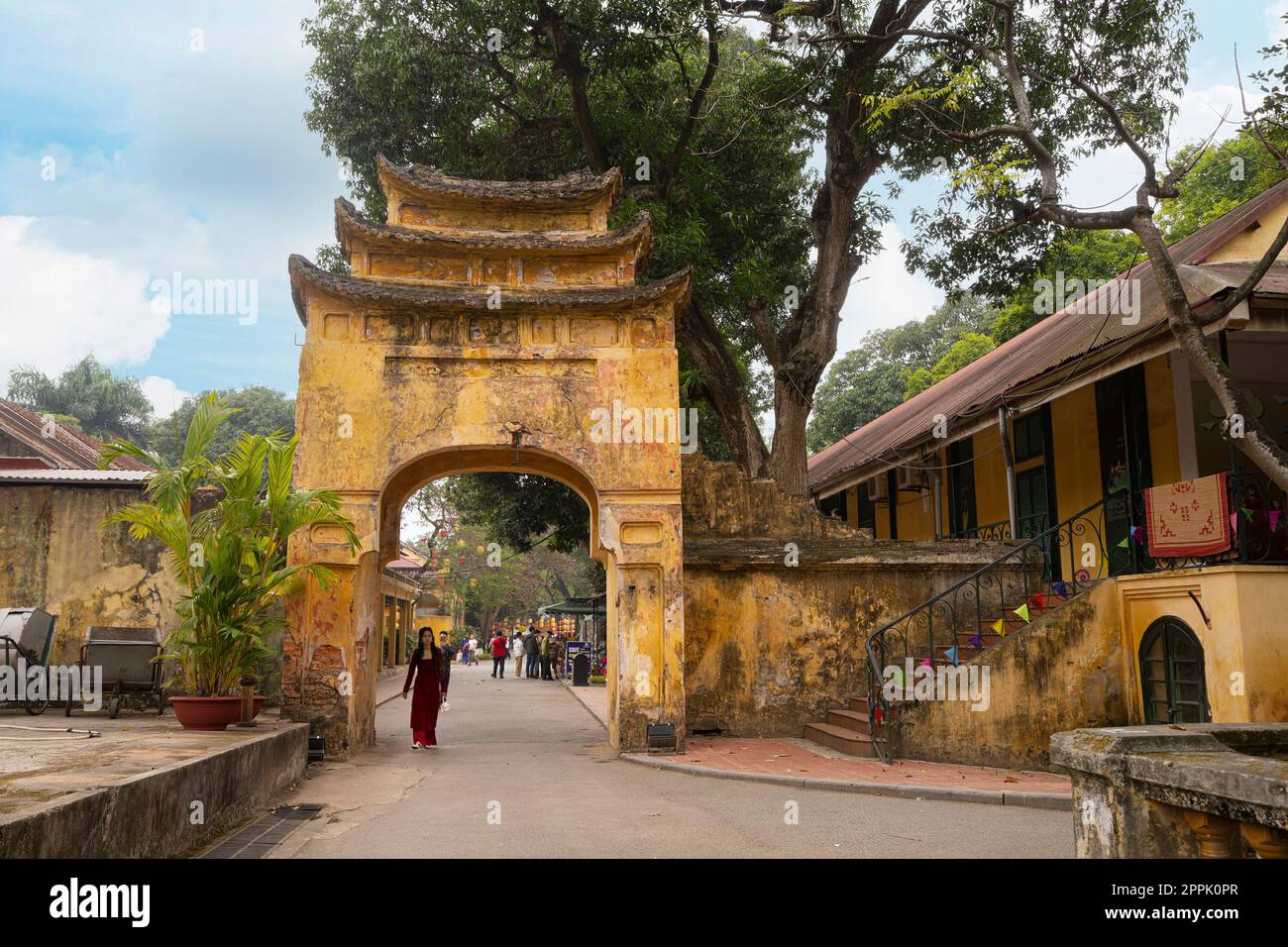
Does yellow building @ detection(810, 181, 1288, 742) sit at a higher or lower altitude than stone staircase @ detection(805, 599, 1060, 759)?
higher

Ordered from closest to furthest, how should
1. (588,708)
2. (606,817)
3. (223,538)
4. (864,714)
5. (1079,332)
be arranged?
(606,817) → (223,538) → (864,714) → (1079,332) → (588,708)

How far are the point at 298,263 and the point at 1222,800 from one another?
11889 millimetres

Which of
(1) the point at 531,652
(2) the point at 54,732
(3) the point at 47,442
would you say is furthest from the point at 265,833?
(1) the point at 531,652

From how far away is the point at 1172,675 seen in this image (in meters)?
10.9

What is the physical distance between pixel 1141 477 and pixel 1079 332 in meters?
2.38

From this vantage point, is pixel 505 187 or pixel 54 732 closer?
pixel 54 732

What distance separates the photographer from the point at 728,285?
1800 centimetres

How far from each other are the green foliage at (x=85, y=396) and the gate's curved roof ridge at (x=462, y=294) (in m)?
42.0

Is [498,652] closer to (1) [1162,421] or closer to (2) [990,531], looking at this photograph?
(2) [990,531]

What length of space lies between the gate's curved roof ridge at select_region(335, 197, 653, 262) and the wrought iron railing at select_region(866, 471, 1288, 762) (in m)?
6.41

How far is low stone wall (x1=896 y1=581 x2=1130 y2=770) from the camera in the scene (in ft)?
36.2

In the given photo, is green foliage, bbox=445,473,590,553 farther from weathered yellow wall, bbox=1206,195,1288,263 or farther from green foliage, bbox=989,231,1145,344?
weathered yellow wall, bbox=1206,195,1288,263

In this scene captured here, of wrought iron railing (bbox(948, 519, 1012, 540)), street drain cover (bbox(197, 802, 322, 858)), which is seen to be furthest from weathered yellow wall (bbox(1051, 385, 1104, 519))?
street drain cover (bbox(197, 802, 322, 858))
